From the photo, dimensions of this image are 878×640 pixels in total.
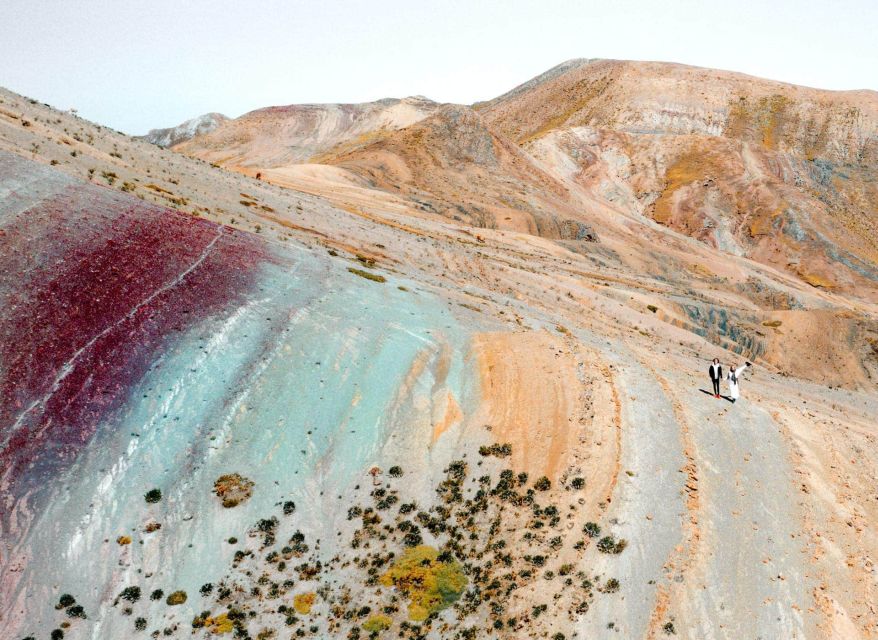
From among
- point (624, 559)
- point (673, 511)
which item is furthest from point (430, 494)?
point (673, 511)

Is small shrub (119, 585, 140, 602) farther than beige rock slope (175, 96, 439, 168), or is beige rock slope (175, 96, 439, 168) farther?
beige rock slope (175, 96, 439, 168)

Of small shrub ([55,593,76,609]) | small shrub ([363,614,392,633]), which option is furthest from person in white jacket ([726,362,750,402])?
small shrub ([55,593,76,609])

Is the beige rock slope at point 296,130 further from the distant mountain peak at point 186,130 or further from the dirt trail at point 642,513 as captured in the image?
the dirt trail at point 642,513

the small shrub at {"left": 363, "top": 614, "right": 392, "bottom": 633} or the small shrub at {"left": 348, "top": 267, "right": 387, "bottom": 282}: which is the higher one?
the small shrub at {"left": 348, "top": 267, "right": 387, "bottom": 282}

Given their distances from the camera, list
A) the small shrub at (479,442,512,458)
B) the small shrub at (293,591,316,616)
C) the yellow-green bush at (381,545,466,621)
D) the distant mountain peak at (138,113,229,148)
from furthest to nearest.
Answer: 1. the distant mountain peak at (138,113,229,148)
2. the small shrub at (479,442,512,458)
3. the small shrub at (293,591,316,616)
4. the yellow-green bush at (381,545,466,621)

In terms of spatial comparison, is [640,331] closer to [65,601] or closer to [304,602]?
[304,602]

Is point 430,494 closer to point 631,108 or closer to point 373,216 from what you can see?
point 373,216

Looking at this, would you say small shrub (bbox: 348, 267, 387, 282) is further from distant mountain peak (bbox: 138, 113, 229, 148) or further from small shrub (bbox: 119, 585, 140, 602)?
distant mountain peak (bbox: 138, 113, 229, 148)

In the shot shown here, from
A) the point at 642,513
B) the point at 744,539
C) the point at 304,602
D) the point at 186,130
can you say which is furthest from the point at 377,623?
the point at 186,130
